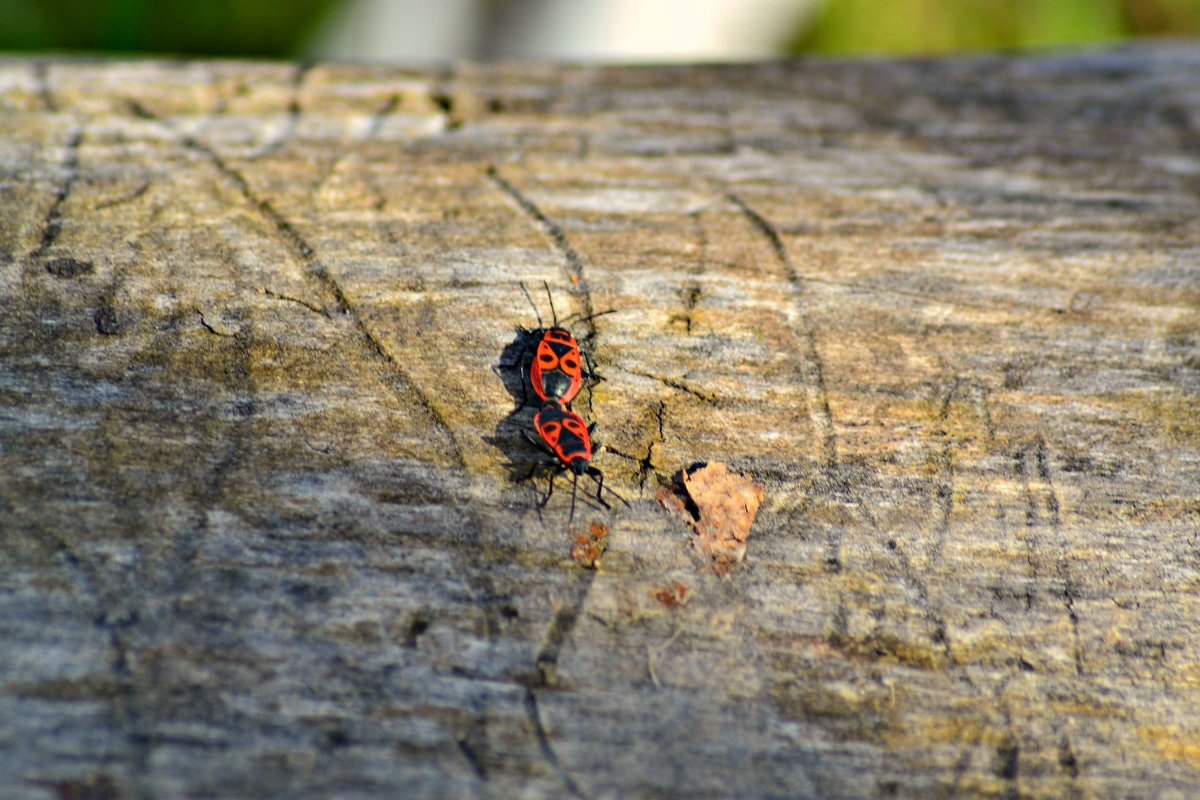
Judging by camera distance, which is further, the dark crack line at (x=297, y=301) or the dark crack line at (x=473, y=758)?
the dark crack line at (x=297, y=301)

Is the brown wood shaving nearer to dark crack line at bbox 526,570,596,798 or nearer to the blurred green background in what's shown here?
dark crack line at bbox 526,570,596,798

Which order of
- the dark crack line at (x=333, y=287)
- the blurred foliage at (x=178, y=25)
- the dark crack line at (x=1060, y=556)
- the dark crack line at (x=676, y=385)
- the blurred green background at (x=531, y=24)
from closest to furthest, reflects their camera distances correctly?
the dark crack line at (x=1060, y=556), the dark crack line at (x=333, y=287), the dark crack line at (x=676, y=385), the blurred foliage at (x=178, y=25), the blurred green background at (x=531, y=24)

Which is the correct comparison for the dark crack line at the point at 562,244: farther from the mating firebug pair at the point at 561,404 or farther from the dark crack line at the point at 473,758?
the dark crack line at the point at 473,758

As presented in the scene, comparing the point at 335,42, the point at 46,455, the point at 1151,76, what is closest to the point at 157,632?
the point at 46,455

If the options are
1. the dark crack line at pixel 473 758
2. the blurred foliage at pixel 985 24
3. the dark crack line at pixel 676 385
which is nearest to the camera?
the dark crack line at pixel 473 758

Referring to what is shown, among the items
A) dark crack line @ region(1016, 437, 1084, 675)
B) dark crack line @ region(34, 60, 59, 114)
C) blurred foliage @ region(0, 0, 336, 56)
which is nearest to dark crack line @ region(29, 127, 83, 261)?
dark crack line @ region(34, 60, 59, 114)

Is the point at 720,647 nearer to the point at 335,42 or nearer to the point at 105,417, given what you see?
the point at 105,417

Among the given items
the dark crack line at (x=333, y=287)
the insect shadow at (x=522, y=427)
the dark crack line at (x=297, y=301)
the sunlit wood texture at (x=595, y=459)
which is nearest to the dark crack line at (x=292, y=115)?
the sunlit wood texture at (x=595, y=459)
